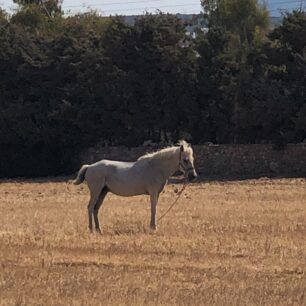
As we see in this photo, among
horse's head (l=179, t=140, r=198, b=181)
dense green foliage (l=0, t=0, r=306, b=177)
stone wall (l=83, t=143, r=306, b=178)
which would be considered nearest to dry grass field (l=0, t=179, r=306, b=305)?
horse's head (l=179, t=140, r=198, b=181)

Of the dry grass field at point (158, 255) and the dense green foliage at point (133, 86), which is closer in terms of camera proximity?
the dry grass field at point (158, 255)

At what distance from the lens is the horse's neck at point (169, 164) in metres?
20.4

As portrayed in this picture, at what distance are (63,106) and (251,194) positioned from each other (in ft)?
58.7

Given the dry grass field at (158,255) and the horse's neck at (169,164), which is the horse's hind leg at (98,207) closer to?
the dry grass field at (158,255)

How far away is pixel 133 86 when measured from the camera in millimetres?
46812

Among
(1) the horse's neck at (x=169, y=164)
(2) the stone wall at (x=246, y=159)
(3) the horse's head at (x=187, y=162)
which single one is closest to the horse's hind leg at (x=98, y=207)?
(1) the horse's neck at (x=169, y=164)

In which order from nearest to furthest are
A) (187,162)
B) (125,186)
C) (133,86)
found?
(187,162), (125,186), (133,86)

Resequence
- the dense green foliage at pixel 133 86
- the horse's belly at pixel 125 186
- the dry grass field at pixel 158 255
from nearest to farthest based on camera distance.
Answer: the dry grass field at pixel 158 255 → the horse's belly at pixel 125 186 → the dense green foliage at pixel 133 86

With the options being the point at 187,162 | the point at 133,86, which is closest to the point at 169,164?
the point at 187,162

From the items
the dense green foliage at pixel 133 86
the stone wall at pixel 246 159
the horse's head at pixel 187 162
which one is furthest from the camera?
the dense green foliage at pixel 133 86

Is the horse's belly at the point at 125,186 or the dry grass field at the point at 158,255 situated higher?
the horse's belly at the point at 125,186

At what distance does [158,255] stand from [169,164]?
5.54 metres

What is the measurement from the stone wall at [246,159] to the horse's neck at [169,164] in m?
23.2

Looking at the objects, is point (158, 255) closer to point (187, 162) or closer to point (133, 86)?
point (187, 162)
